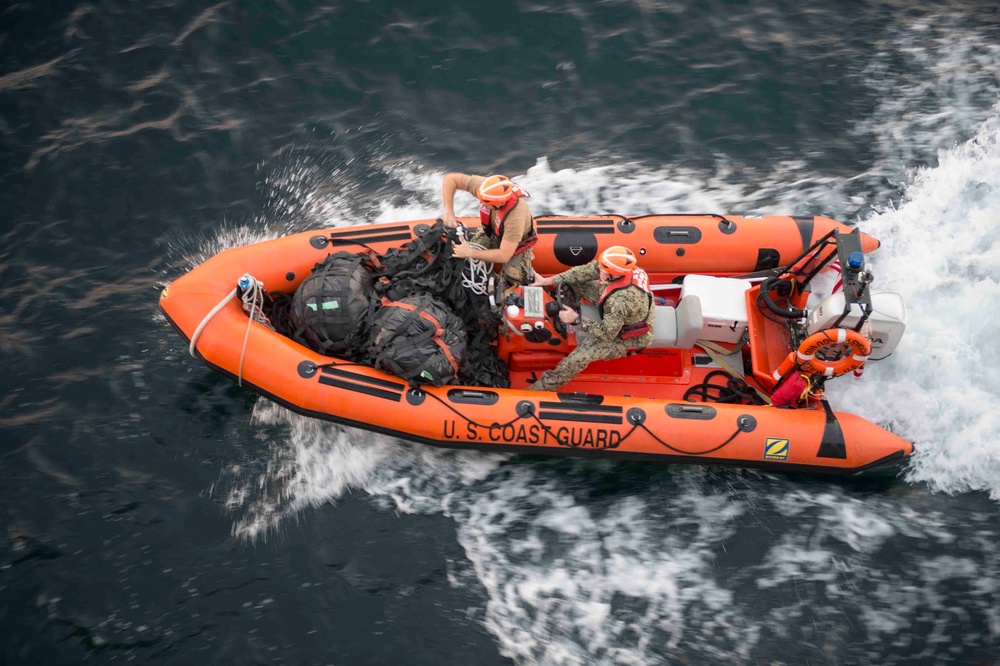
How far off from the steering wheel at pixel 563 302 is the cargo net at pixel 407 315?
15.0 inches

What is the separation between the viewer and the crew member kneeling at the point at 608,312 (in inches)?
178

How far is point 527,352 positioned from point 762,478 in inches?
67.2

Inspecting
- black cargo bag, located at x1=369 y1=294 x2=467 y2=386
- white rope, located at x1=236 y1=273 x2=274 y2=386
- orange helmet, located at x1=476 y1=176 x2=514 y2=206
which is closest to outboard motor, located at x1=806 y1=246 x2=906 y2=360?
orange helmet, located at x1=476 y1=176 x2=514 y2=206

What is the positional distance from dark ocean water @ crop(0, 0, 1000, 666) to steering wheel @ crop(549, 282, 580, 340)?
93 cm

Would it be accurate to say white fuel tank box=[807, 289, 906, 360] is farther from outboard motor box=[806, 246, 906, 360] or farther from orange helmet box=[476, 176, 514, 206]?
orange helmet box=[476, 176, 514, 206]

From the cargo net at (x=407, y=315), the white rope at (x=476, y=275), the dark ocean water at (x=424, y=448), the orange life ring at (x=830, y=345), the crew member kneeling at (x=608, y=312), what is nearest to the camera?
the orange life ring at (x=830, y=345)

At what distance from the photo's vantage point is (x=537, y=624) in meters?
4.64

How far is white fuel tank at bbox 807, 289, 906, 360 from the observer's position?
446 cm

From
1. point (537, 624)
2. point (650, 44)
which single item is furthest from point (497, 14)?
point (537, 624)

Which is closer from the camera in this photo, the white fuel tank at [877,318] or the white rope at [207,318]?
the white fuel tank at [877,318]

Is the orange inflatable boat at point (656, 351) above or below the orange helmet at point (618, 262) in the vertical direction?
below

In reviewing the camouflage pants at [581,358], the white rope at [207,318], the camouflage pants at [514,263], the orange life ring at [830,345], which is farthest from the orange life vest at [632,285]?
the white rope at [207,318]

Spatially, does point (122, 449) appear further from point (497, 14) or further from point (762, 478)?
point (497, 14)

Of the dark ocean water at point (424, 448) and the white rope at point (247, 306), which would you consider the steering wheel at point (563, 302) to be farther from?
the white rope at point (247, 306)
